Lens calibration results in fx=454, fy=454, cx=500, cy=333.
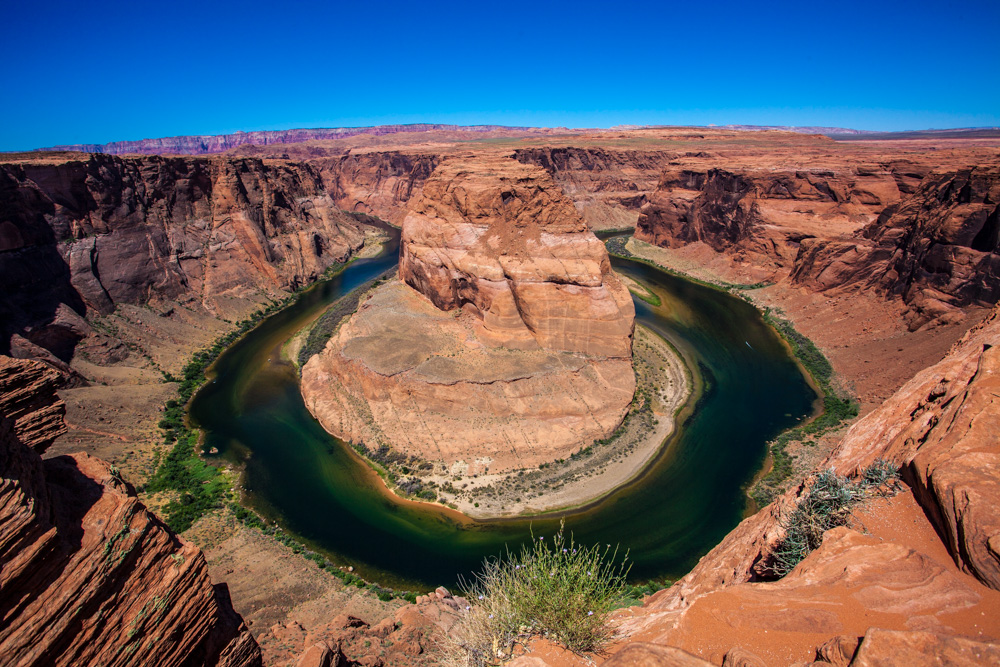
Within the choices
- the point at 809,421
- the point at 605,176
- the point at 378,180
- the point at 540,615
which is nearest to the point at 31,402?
the point at 540,615

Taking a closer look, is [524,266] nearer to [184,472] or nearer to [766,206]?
[184,472]

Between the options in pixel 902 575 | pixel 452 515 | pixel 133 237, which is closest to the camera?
pixel 902 575

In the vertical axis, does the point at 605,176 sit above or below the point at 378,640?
above

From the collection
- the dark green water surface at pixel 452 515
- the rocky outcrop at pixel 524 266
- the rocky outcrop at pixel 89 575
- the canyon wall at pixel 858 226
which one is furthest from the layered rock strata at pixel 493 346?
the canyon wall at pixel 858 226

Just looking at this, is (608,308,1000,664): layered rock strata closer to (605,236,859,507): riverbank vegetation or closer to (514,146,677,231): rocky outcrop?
(605,236,859,507): riverbank vegetation

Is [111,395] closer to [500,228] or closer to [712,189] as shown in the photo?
[500,228]

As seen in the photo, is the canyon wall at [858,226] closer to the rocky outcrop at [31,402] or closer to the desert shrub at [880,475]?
the desert shrub at [880,475]

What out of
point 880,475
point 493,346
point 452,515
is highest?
point 880,475
